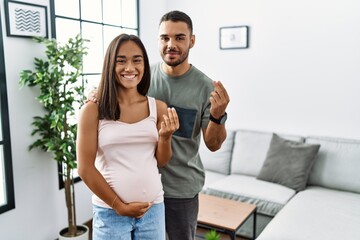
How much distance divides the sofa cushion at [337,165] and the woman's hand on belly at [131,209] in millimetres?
2224

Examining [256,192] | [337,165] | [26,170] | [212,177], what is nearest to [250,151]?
[212,177]

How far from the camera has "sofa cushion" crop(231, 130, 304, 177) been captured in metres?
3.30

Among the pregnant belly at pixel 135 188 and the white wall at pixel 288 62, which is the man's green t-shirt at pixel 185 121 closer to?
the pregnant belly at pixel 135 188

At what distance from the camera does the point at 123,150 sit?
1262 mm

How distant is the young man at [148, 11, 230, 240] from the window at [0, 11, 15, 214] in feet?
4.28

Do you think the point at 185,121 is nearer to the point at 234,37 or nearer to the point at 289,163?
the point at 289,163

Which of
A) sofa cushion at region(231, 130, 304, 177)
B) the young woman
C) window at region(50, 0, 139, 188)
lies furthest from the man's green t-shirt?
sofa cushion at region(231, 130, 304, 177)

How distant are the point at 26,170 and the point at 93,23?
4.78 ft

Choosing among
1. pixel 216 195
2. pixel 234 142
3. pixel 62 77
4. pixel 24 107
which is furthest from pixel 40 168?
pixel 234 142

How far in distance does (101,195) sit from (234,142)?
8.04 ft

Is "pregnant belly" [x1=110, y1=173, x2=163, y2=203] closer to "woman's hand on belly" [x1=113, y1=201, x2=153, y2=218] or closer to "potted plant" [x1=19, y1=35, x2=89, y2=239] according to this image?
"woman's hand on belly" [x1=113, y1=201, x2=153, y2=218]

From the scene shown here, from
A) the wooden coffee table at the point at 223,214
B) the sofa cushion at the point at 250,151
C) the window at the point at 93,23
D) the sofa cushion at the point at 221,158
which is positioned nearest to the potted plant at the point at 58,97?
the window at the point at 93,23

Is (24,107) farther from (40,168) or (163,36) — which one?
(163,36)

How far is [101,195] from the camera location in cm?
123
